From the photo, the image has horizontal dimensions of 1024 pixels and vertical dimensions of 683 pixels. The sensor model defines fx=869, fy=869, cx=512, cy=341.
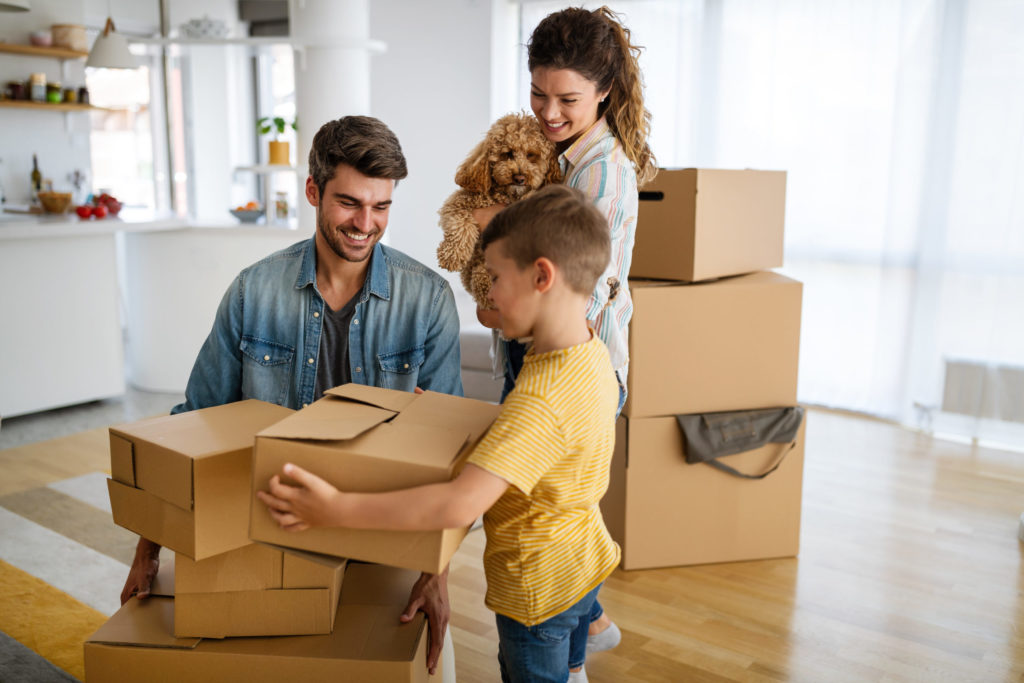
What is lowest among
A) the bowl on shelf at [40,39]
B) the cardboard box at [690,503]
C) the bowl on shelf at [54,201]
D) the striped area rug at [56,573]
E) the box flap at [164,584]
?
the striped area rug at [56,573]

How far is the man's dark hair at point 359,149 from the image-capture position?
1472 millimetres

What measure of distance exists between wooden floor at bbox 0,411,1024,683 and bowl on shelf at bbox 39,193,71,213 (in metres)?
1.47

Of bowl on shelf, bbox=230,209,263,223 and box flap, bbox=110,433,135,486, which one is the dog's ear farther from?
bowl on shelf, bbox=230,209,263,223

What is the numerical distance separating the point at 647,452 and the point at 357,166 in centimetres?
130

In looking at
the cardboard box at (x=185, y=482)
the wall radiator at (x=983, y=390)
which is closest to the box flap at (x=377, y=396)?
the cardboard box at (x=185, y=482)

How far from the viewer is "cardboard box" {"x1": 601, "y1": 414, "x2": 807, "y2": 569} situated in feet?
7.99

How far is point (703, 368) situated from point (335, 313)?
1216 millimetres

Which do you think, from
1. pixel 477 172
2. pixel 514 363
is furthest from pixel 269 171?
pixel 514 363

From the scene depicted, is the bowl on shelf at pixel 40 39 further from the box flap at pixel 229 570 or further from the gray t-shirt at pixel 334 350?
the box flap at pixel 229 570

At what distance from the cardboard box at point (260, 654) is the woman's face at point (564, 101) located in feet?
3.14

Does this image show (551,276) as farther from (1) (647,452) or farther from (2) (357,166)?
(1) (647,452)

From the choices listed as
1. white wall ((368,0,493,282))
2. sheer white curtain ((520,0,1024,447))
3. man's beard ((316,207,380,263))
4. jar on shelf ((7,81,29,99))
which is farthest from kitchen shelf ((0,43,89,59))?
man's beard ((316,207,380,263))

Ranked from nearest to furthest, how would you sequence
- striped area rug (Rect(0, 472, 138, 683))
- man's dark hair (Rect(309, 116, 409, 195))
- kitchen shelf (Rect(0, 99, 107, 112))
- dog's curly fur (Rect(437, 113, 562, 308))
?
man's dark hair (Rect(309, 116, 409, 195)), dog's curly fur (Rect(437, 113, 562, 308)), striped area rug (Rect(0, 472, 138, 683)), kitchen shelf (Rect(0, 99, 107, 112))

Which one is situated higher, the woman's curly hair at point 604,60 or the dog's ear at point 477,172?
the woman's curly hair at point 604,60
